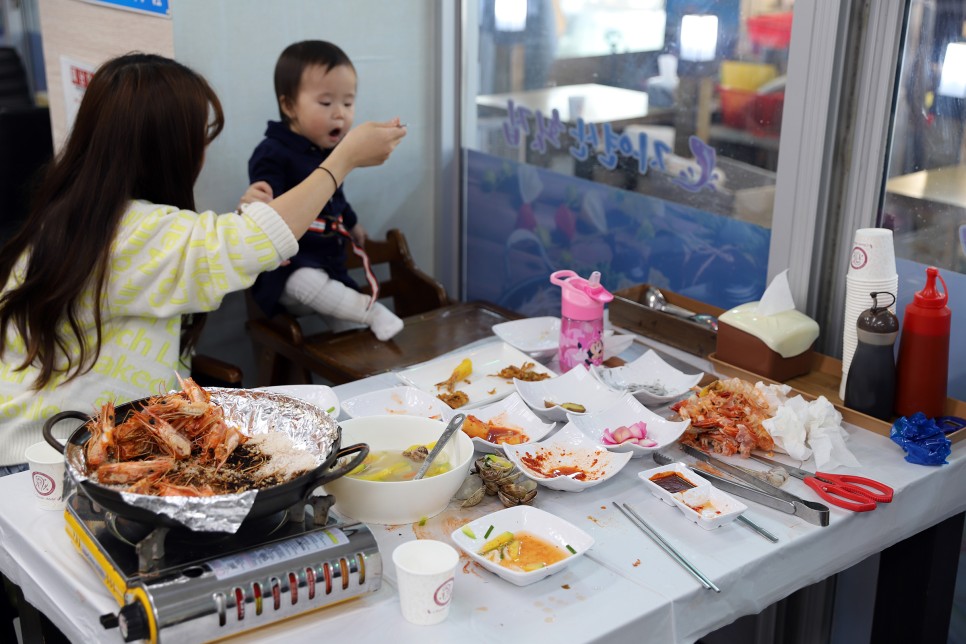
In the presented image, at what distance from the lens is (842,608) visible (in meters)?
2.32

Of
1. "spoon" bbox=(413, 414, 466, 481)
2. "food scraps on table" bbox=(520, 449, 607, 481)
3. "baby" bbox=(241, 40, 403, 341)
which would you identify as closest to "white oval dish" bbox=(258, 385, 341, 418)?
"spoon" bbox=(413, 414, 466, 481)

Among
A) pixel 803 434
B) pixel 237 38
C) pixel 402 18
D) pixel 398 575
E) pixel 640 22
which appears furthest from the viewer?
pixel 402 18

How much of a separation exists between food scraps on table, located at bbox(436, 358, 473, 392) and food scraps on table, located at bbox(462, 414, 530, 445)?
0.26m

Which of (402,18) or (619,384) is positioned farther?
(402,18)

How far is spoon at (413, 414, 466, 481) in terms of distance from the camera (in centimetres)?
157

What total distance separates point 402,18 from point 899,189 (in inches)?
66.3

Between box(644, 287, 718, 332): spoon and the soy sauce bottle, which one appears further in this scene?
box(644, 287, 718, 332): spoon

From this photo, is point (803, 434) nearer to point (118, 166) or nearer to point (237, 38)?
point (118, 166)

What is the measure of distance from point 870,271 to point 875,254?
0.03 meters

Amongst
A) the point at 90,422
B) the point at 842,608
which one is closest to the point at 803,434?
the point at 842,608

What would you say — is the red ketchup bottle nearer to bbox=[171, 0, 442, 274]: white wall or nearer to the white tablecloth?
the white tablecloth

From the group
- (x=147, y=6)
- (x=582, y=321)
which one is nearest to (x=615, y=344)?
(x=582, y=321)

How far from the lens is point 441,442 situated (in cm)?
160

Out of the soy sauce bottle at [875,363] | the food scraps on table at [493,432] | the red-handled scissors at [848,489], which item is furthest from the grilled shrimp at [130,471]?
the soy sauce bottle at [875,363]
